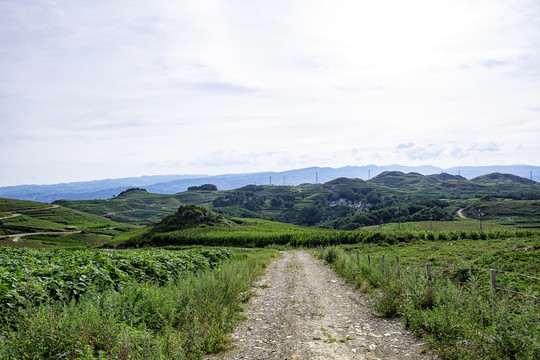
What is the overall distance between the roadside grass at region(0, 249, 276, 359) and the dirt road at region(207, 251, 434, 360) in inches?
34.5

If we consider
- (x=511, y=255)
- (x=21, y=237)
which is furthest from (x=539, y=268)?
(x=21, y=237)

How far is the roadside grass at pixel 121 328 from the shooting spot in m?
5.36

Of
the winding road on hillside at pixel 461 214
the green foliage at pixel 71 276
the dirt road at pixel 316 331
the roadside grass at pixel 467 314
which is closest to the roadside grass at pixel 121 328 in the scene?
the green foliage at pixel 71 276

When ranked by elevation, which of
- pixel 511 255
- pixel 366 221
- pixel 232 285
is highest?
pixel 232 285

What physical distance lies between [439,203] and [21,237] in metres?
186

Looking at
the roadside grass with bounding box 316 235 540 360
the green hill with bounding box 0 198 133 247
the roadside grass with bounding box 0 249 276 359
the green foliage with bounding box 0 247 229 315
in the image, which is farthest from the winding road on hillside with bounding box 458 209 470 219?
the roadside grass with bounding box 0 249 276 359

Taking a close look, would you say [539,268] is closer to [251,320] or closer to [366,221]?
[251,320]

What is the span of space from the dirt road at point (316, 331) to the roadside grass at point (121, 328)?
0.88 m

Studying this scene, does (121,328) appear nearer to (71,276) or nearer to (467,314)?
(71,276)

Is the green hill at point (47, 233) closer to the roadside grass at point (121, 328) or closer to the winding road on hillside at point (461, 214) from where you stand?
the roadside grass at point (121, 328)

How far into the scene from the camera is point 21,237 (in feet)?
252

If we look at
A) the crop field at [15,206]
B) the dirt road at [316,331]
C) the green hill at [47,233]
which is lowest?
the green hill at [47,233]

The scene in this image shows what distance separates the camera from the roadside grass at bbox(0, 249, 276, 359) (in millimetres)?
5355

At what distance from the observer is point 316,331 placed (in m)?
9.73
